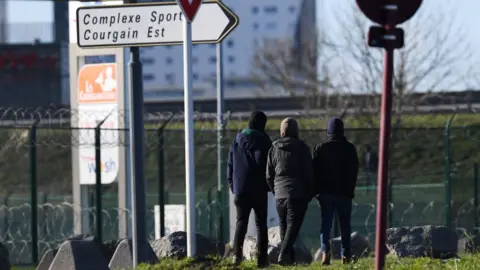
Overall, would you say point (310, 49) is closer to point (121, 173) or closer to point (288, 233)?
point (121, 173)

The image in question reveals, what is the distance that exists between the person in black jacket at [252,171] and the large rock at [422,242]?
1613mm

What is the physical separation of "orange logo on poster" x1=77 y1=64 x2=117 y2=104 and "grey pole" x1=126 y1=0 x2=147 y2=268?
6019mm

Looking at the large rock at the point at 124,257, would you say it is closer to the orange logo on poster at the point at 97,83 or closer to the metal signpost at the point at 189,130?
the metal signpost at the point at 189,130

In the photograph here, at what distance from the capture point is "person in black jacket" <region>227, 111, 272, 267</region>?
11.4m

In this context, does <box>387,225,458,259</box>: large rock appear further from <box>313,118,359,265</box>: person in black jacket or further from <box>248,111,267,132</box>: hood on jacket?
<box>248,111,267,132</box>: hood on jacket

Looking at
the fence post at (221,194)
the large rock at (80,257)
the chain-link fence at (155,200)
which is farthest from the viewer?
the fence post at (221,194)

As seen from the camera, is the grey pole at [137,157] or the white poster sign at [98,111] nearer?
the grey pole at [137,157]

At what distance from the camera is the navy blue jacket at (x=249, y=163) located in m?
11.4

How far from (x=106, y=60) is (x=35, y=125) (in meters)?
3.92

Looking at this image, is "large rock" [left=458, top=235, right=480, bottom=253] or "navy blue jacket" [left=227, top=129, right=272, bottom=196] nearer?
"navy blue jacket" [left=227, top=129, right=272, bottom=196]

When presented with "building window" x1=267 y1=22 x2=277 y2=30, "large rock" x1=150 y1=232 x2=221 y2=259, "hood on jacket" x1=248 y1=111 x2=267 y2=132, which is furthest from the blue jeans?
"building window" x1=267 y1=22 x2=277 y2=30

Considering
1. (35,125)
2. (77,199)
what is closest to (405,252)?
(35,125)

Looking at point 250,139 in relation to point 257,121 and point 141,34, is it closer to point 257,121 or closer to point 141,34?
point 257,121

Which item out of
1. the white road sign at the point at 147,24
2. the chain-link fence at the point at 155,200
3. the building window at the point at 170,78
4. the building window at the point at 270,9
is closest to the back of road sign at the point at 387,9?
the white road sign at the point at 147,24
